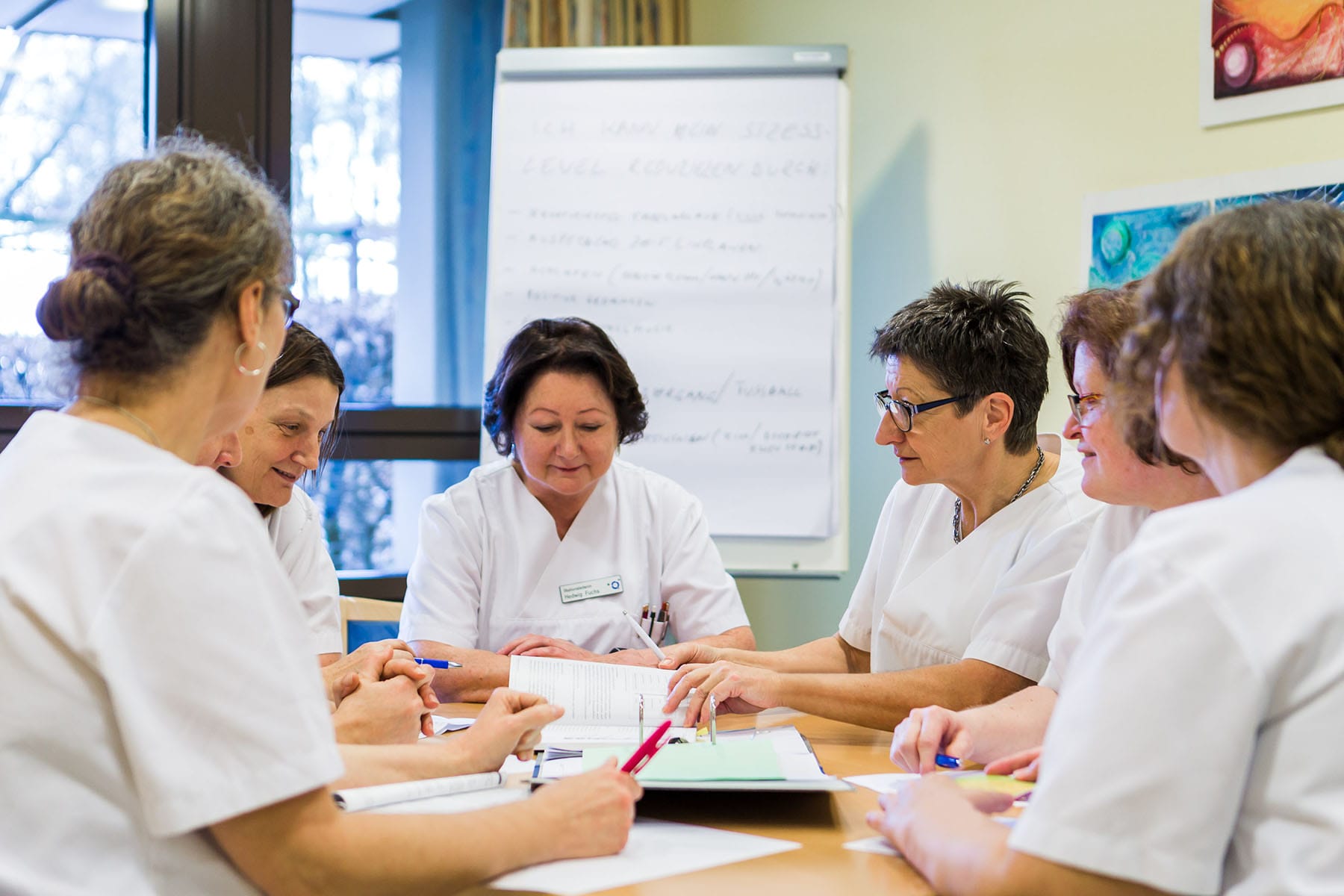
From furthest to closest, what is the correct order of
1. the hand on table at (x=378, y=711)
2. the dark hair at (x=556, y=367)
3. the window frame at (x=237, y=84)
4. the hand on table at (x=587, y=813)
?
the window frame at (x=237, y=84), the dark hair at (x=556, y=367), the hand on table at (x=378, y=711), the hand on table at (x=587, y=813)

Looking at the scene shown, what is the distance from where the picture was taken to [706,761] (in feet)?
4.23

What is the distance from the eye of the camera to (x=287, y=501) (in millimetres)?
2070

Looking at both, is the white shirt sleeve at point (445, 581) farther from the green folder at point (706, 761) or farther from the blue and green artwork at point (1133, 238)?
the blue and green artwork at point (1133, 238)

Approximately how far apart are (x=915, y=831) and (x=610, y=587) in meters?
1.39

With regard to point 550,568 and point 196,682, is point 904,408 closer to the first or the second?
point 550,568

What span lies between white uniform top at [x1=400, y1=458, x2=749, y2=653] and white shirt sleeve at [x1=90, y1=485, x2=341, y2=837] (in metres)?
1.40

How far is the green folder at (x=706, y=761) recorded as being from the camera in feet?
4.01

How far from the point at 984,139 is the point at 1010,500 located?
4.46 ft

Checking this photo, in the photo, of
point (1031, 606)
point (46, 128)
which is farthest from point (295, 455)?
point (46, 128)

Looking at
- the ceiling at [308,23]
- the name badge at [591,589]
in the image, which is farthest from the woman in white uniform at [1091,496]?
the ceiling at [308,23]

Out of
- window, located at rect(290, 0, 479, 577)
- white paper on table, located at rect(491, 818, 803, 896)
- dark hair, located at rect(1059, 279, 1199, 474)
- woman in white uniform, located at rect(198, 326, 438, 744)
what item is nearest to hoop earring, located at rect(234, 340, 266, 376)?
white paper on table, located at rect(491, 818, 803, 896)

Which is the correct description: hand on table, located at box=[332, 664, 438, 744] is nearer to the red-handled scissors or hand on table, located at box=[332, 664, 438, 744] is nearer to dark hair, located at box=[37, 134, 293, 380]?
the red-handled scissors

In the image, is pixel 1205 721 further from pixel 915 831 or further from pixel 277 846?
pixel 277 846

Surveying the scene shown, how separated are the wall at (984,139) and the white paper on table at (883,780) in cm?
156
